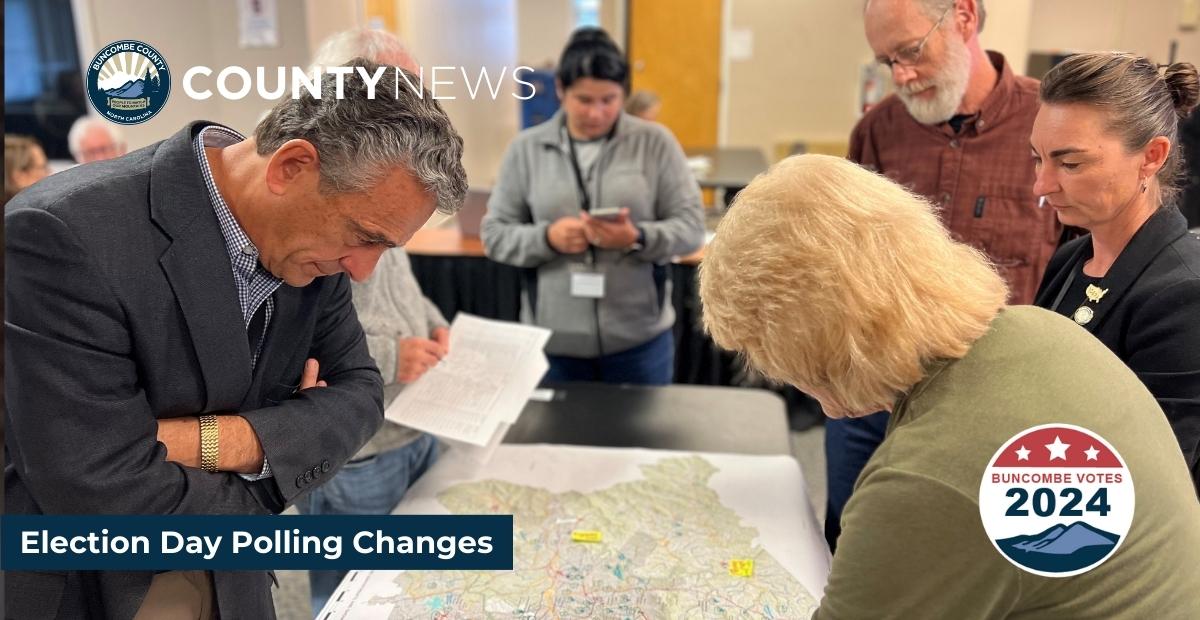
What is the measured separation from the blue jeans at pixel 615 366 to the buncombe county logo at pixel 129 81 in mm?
1519

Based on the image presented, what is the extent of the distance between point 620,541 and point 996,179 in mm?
1025

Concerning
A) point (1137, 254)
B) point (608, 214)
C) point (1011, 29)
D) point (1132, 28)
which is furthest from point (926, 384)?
point (1011, 29)

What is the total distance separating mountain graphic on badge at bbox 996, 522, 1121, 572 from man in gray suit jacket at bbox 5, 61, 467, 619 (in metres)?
0.66

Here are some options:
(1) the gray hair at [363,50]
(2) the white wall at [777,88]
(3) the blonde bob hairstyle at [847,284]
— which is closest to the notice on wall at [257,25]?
(1) the gray hair at [363,50]

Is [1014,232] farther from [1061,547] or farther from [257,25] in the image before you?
[257,25]

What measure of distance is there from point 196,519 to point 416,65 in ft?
1.89

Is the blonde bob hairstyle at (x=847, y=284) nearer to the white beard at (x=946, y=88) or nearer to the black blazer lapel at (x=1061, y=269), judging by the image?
the black blazer lapel at (x=1061, y=269)

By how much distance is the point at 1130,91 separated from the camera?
3.45ft

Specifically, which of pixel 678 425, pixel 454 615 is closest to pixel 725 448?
pixel 678 425

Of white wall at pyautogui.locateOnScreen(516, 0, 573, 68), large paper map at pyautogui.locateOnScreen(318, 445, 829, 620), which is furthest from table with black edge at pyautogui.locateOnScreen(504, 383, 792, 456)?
white wall at pyautogui.locateOnScreen(516, 0, 573, 68)

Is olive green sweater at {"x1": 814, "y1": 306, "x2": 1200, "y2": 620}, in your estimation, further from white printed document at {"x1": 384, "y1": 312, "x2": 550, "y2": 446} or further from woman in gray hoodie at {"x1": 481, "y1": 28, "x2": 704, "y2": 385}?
woman in gray hoodie at {"x1": 481, "y1": 28, "x2": 704, "y2": 385}

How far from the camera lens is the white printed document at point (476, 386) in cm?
149

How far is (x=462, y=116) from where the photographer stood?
1063 millimetres

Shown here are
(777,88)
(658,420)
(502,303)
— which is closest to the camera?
(658,420)
